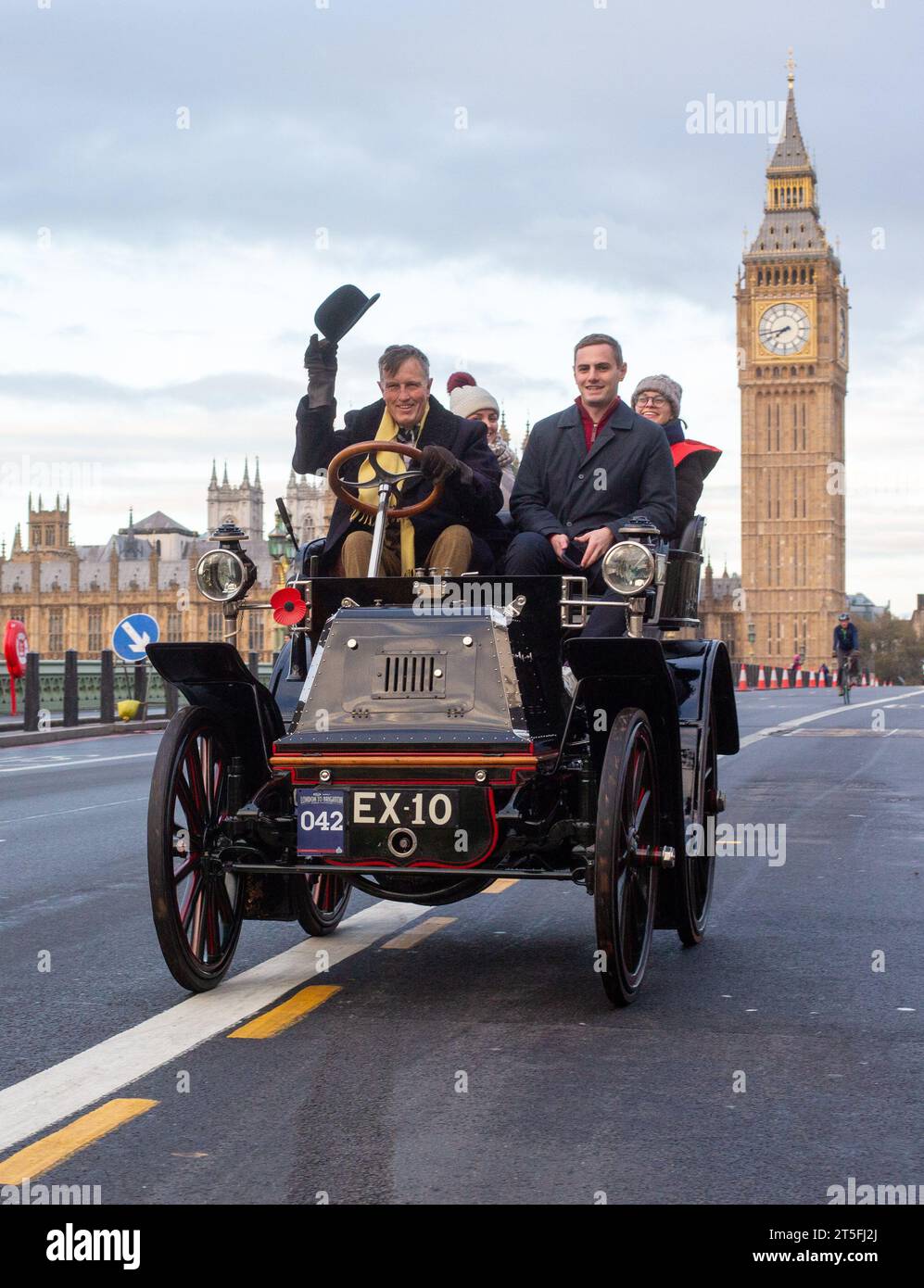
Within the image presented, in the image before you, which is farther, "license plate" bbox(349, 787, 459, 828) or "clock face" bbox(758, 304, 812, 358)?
"clock face" bbox(758, 304, 812, 358)

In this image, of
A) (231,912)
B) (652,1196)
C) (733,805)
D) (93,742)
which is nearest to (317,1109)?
(652,1196)

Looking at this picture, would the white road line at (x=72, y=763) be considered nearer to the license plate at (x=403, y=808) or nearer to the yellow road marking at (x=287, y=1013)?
the yellow road marking at (x=287, y=1013)

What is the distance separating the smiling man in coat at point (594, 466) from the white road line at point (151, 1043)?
1.74 metres

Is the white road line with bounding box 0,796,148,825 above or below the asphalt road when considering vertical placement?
below

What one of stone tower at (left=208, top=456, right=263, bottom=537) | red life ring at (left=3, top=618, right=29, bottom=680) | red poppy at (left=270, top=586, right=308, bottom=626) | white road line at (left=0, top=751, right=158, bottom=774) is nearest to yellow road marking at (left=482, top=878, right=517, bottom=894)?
red poppy at (left=270, top=586, right=308, bottom=626)

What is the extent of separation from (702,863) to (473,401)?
277 cm

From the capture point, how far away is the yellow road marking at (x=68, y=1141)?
3.66m

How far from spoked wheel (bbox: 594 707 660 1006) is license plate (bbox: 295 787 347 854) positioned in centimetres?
78

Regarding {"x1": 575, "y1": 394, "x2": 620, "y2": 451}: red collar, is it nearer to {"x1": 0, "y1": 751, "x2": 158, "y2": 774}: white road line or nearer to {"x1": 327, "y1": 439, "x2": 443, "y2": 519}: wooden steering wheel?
{"x1": 327, "y1": 439, "x2": 443, "y2": 519}: wooden steering wheel

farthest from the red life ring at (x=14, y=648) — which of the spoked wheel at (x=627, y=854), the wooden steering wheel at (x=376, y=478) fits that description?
the spoked wheel at (x=627, y=854)

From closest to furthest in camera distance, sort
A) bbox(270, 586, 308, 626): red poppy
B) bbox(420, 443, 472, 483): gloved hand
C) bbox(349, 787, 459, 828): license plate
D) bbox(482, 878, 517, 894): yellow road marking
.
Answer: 1. bbox(349, 787, 459, 828): license plate
2. bbox(270, 586, 308, 626): red poppy
3. bbox(420, 443, 472, 483): gloved hand
4. bbox(482, 878, 517, 894): yellow road marking

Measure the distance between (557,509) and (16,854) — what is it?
4517 millimetres

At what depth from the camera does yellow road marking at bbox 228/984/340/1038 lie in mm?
4973

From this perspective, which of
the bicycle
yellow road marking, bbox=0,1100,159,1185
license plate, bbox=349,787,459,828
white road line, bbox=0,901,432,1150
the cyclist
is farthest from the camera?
the bicycle
